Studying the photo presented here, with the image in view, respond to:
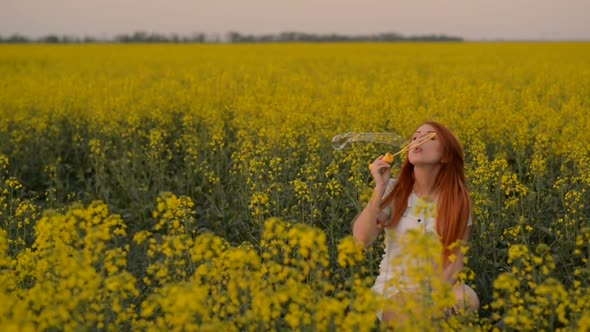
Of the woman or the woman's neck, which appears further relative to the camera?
the woman's neck

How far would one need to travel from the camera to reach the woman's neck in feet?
14.7

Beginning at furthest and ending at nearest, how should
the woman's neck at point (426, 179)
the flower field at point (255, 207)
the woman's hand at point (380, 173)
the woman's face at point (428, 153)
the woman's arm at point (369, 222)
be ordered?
the woman's neck at point (426, 179) → the woman's face at point (428, 153) → the woman's arm at point (369, 222) → the woman's hand at point (380, 173) → the flower field at point (255, 207)

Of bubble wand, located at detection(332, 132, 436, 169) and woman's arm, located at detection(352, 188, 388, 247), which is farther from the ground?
bubble wand, located at detection(332, 132, 436, 169)

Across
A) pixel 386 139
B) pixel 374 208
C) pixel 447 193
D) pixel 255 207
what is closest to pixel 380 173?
pixel 374 208

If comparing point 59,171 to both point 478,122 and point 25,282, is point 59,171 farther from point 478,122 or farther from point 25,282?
point 478,122

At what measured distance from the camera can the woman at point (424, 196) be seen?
4227 mm

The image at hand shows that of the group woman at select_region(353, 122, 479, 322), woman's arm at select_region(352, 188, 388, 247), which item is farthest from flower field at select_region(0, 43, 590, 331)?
woman at select_region(353, 122, 479, 322)

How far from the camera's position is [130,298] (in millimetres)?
5766

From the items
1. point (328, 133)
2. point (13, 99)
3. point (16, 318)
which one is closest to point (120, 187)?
point (328, 133)

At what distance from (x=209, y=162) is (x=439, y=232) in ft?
16.4

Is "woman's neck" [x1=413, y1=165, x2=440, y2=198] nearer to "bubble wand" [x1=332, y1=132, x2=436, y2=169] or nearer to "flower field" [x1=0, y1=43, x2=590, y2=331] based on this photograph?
"bubble wand" [x1=332, y1=132, x2=436, y2=169]

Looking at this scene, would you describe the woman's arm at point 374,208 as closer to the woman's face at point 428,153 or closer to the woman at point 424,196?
the woman at point 424,196

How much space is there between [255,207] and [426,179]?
1.64 meters

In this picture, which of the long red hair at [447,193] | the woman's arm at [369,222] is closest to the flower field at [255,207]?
the woman's arm at [369,222]
